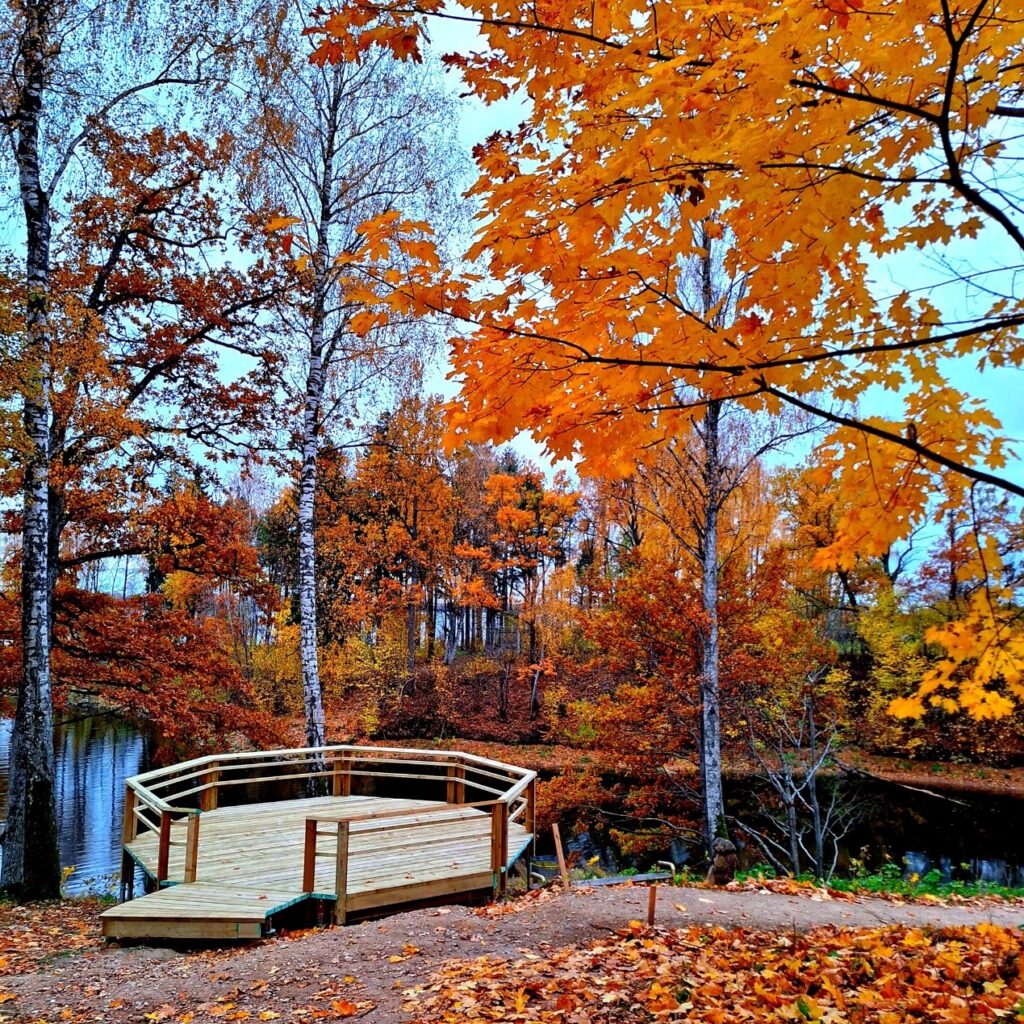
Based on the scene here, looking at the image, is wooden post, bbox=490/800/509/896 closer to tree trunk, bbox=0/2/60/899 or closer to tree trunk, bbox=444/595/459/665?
tree trunk, bbox=0/2/60/899

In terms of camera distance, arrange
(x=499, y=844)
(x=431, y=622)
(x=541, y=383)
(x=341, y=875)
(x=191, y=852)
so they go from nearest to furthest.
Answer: (x=541, y=383) < (x=341, y=875) < (x=191, y=852) < (x=499, y=844) < (x=431, y=622)

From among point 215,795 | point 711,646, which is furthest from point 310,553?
point 711,646

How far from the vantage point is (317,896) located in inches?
229

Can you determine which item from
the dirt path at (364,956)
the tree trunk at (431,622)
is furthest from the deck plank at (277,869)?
the tree trunk at (431,622)

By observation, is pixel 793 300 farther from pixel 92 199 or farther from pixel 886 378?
pixel 92 199

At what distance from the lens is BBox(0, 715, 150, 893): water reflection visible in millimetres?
10516

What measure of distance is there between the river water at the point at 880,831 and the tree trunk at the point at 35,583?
7.67ft

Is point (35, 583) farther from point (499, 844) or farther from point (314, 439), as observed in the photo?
point (499, 844)

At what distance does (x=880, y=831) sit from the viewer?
13383 mm

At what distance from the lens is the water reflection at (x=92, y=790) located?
10516 millimetres

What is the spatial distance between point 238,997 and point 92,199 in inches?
349

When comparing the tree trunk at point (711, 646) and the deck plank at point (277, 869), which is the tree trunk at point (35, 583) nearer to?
the deck plank at point (277, 869)

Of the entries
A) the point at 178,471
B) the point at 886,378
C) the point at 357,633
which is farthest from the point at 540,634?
the point at 886,378

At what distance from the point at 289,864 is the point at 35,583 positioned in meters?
3.97
